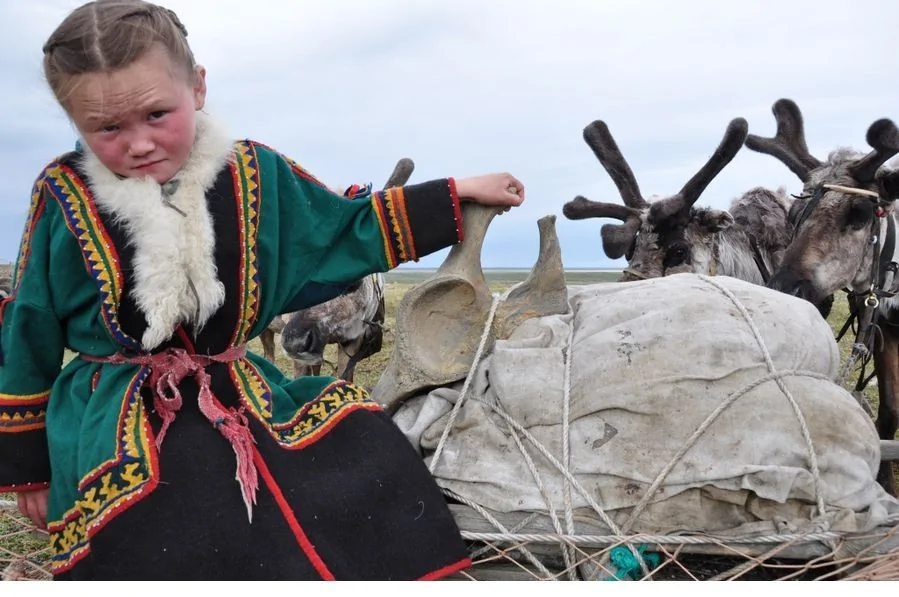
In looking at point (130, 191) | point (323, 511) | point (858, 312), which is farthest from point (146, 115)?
point (858, 312)

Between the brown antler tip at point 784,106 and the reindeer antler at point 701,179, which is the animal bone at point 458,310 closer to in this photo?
the reindeer antler at point 701,179

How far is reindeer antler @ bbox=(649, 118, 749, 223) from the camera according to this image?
4473 mm

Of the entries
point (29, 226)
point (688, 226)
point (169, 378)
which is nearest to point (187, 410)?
point (169, 378)

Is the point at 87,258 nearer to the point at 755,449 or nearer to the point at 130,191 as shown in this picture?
the point at 130,191

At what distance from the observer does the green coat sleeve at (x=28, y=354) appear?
1713 mm

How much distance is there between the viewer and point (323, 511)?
5.22 ft

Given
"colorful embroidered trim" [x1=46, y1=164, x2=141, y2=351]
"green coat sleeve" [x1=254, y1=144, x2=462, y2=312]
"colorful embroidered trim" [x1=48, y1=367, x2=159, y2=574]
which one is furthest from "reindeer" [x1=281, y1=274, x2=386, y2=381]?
"colorful embroidered trim" [x1=48, y1=367, x2=159, y2=574]

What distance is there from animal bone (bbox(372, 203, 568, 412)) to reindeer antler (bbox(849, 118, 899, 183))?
2.35 m

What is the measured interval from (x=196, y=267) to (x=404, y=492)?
77 cm

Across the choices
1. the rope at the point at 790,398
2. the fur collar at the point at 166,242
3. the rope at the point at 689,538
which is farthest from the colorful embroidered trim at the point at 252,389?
the rope at the point at 790,398

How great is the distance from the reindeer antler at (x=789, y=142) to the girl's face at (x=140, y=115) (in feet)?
13.2

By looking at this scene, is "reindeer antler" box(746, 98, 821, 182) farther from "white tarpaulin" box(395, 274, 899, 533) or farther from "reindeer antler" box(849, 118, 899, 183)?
"white tarpaulin" box(395, 274, 899, 533)

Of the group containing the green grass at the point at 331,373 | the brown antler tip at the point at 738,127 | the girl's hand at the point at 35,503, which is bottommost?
the green grass at the point at 331,373

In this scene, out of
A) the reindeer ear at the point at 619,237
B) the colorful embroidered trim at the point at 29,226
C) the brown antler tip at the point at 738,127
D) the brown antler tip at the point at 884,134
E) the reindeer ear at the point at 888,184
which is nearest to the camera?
the colorful embroidered trim at the point at 29,226
